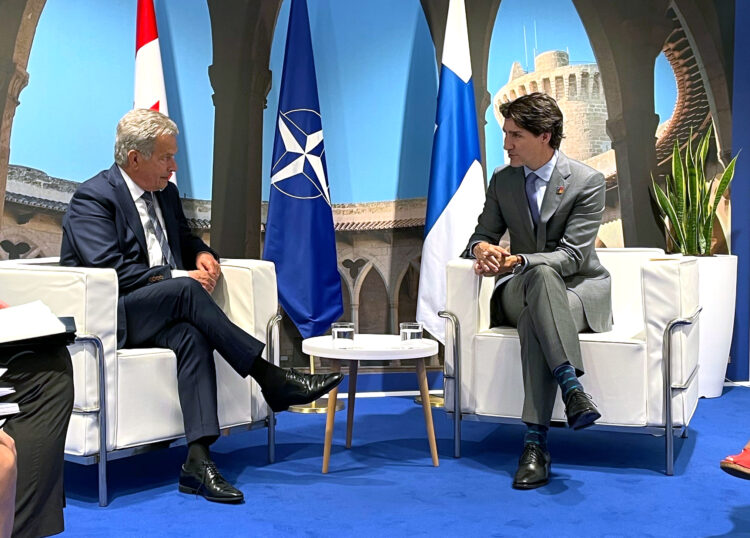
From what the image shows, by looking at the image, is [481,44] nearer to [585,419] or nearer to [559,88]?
[559,88]

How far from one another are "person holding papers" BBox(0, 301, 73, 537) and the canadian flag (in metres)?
2.78

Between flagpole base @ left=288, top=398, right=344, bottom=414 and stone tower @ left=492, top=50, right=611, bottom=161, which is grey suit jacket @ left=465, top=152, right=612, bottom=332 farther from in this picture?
stone tower @ left=492, top=50, right=611, bottom=161

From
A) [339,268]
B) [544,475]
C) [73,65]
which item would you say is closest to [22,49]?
[73,65]

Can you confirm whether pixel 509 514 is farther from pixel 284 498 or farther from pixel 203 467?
pixel 203 467

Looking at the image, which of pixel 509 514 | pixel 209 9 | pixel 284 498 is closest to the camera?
pixel 509 514

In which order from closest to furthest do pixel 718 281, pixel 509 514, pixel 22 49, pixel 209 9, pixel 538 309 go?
pixel 509 514, pixel 538 309, pixel 22 49, pixel 718 281, pixel 209 9

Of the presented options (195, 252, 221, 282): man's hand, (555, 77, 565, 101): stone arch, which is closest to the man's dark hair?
(195, 252, 221, 282): man's hand

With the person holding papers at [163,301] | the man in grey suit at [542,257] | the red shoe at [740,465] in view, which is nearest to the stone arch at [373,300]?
the man in grey suit at [542,257]

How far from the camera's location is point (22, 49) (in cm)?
414

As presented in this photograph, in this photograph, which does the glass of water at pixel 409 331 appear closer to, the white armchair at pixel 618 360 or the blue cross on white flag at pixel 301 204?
the white armchair at pixel 618 360

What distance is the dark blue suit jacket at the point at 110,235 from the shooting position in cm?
287

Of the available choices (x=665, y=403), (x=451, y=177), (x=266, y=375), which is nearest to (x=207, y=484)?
(x=266, y=375)

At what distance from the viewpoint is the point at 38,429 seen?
160 cm

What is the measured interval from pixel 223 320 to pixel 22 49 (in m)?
2.24
